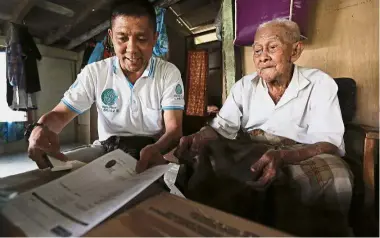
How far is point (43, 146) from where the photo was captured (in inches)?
22.8

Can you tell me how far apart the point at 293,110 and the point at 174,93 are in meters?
0.38

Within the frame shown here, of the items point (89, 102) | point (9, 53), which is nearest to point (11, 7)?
point (9, 53)

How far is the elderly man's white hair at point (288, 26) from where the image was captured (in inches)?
26.0

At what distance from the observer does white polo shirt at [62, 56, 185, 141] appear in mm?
707

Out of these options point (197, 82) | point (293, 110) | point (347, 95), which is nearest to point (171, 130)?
point (197, 82)

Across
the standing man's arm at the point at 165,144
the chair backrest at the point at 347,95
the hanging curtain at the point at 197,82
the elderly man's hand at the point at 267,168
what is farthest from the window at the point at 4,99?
the chair backrest at the point at 347,95

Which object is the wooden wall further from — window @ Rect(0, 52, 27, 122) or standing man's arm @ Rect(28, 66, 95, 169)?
window @ Rect(0, 52, 27, 122)

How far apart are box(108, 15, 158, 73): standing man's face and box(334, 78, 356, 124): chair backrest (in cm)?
64

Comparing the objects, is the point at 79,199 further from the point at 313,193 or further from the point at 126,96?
the point at 313,193

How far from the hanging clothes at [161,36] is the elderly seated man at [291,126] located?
27 cm

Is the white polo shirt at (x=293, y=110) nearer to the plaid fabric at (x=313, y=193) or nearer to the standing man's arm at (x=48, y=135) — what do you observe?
the plaid fabric at (x=313, y=193)

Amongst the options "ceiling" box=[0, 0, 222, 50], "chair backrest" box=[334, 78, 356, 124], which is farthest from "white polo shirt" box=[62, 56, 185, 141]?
"chair backrest" box=[334, 78, 356, 124]

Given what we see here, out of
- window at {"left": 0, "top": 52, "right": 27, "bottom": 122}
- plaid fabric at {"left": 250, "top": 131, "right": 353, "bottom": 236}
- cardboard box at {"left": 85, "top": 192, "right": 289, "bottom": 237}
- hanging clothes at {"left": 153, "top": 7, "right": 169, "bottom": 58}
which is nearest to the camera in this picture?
cardboard box at {"left": 85, "top": 192, "right": 289, "bottom": 237}

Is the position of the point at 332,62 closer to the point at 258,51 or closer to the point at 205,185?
the point at 258,51
